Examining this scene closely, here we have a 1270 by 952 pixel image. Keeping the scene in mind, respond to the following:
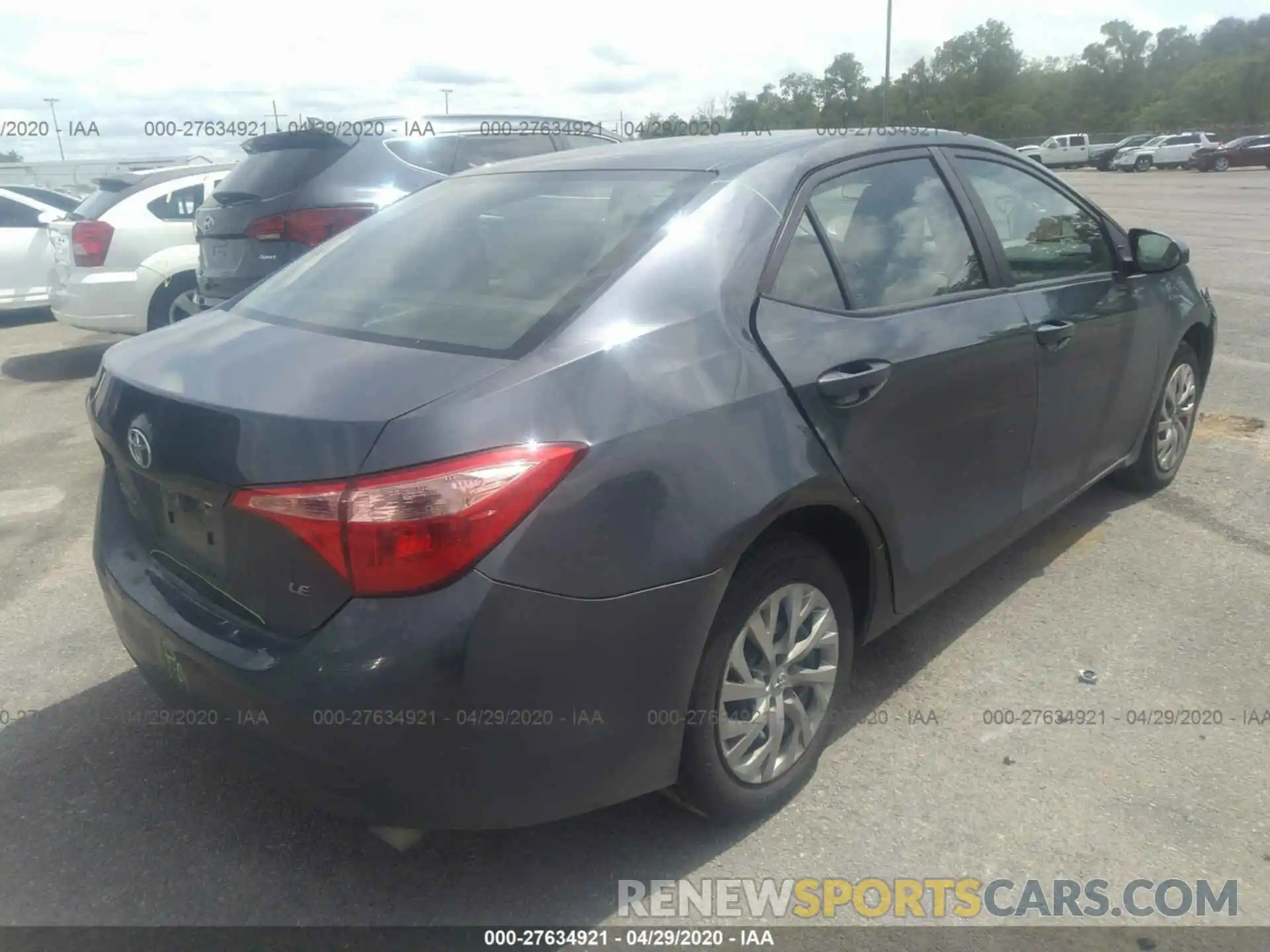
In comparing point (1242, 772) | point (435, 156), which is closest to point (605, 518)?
point (1242, 772)

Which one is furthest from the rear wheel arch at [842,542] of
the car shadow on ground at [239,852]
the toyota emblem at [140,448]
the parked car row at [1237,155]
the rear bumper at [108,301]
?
the parked car row at [1237,155]

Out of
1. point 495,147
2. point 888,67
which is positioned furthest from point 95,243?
point 888,67

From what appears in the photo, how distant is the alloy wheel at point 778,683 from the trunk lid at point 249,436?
0.93 m

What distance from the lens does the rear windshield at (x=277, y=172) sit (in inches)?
239

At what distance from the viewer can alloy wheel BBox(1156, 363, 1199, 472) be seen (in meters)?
4.66

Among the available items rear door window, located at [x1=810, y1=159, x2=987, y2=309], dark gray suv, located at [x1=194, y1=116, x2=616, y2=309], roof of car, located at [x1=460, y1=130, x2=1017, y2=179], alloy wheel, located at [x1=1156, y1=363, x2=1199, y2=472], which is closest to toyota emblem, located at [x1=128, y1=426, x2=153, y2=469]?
roof of car, located at [x1=460, y1=130, x2=1017, y2=179]

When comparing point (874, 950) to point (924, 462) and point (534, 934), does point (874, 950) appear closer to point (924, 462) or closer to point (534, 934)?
point (534, 934)

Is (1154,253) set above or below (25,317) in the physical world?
above

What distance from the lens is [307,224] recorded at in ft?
19.7

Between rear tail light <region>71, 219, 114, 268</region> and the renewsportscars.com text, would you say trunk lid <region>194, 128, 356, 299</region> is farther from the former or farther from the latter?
the renewsportscars.com text

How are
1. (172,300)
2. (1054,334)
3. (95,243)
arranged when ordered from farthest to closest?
(172,300) → (95,243) → (1054,334)

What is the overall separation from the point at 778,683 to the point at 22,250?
1075cm

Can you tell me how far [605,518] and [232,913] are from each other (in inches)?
50.8

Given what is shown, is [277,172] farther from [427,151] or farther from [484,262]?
[484,262]
